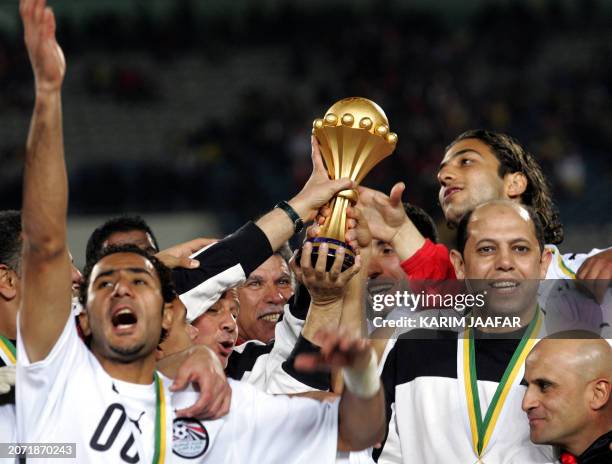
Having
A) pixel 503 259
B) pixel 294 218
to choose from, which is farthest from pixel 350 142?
pixel 503 259

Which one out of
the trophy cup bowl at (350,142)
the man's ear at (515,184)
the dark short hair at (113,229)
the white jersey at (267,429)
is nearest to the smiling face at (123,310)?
the white jersey at (267,429)

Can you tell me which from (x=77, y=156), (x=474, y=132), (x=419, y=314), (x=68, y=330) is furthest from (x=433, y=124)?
(x=68, y=330)

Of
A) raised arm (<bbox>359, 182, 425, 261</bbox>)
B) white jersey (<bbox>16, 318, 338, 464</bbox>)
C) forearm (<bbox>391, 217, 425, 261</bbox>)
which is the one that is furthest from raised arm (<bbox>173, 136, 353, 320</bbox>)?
white jersey (<bbox>16, 318, 338, 464</bbox>)

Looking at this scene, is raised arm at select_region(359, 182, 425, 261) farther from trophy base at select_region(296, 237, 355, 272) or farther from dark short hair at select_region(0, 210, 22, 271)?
dark short hair at select_region(0, 210, 22, 271)

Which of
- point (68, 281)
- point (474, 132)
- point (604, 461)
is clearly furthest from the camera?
point (474, 132)

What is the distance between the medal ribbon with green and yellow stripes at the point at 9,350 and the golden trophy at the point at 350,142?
3.93 ft

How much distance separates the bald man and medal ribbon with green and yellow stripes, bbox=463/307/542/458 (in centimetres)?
16

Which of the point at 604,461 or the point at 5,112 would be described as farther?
the point at 5,112

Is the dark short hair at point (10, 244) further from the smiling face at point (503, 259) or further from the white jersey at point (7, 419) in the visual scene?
the smiling face at point (503, 259)

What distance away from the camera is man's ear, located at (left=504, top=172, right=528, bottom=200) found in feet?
16.4

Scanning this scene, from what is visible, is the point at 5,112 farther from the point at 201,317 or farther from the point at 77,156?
the point at 201,317

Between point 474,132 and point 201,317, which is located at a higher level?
point 474,132

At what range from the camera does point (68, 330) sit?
329 centimetres

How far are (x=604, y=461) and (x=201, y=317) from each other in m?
1.69
